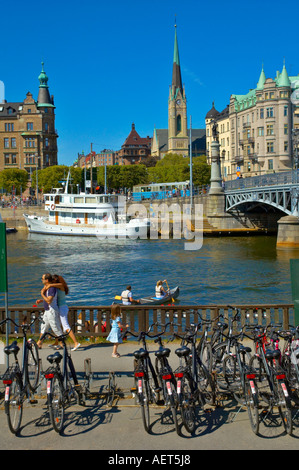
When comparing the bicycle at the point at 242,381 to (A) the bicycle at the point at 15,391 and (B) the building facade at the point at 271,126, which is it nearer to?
(A) the bicycle at the point at 15,391

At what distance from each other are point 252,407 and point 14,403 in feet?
10.2

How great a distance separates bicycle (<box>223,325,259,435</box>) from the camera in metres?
7.36

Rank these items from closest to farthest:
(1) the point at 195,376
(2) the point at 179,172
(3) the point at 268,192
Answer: (1) the point at 195,376 < (3) the point at 268,192 < (2) the point at 179,172

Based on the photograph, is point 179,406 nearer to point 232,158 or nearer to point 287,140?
Answer: point 287,140

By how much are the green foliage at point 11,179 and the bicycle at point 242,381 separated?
10140cm

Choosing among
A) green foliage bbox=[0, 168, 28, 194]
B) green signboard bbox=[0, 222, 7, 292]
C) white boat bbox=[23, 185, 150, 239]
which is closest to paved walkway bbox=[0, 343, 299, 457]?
green signboard bbox=[0, 222, 7, 292]

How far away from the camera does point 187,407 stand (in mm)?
7508

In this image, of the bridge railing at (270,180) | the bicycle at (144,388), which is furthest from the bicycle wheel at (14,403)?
the bridge railing at (270,180)

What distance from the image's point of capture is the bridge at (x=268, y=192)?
49938 mm

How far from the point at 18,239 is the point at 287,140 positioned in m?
51.5

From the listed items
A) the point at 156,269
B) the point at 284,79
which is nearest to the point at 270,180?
the point at 156,269

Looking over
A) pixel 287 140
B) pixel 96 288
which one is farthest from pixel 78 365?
pixel 287 140

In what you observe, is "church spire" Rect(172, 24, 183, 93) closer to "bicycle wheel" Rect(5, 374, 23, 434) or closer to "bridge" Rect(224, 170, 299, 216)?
"bridge" Rect(224, 170, 299, 216)

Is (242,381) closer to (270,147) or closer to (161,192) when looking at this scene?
(161,192)
